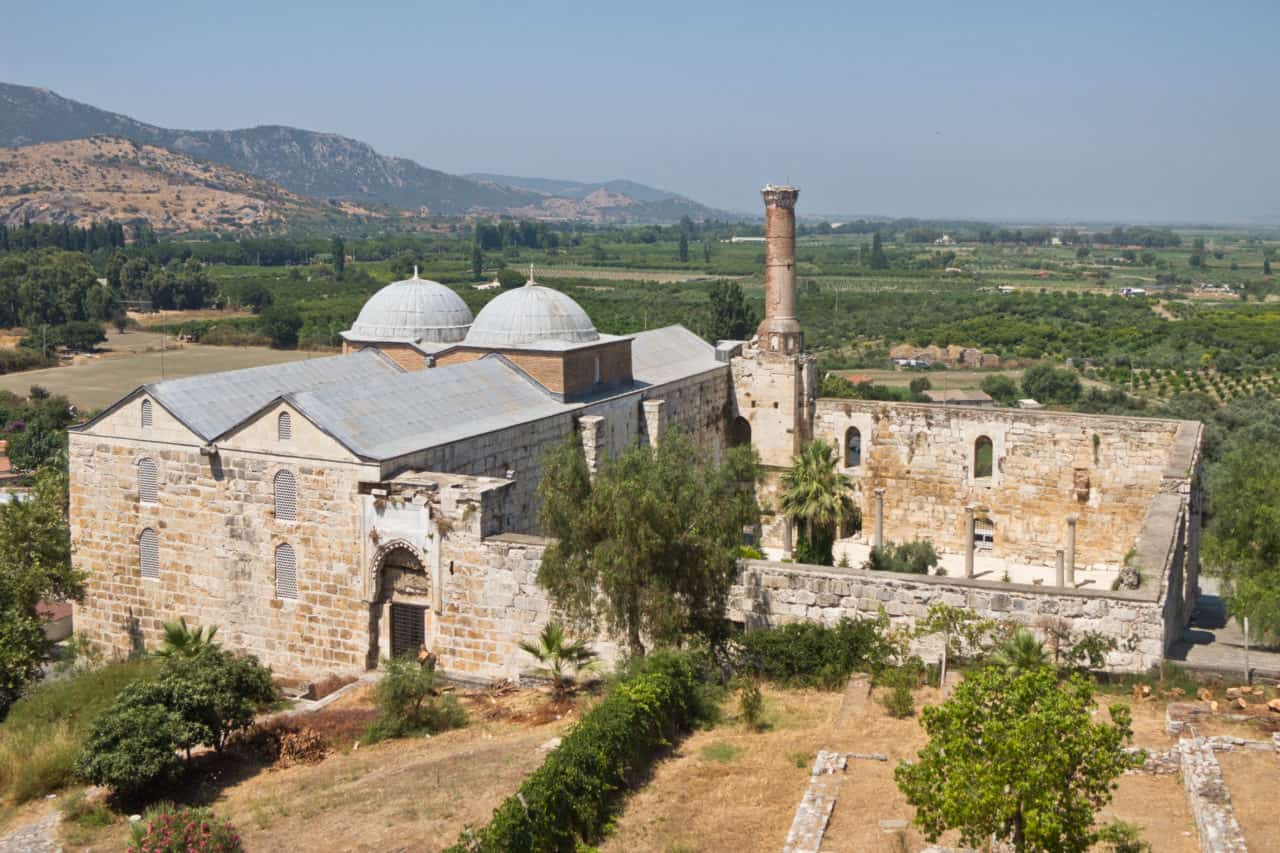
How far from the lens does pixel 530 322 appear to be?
2680 cm

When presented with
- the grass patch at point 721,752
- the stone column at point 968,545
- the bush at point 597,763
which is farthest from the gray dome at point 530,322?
the grass patch at point 721,752

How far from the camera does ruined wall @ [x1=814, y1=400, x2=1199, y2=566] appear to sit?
91.7 feet

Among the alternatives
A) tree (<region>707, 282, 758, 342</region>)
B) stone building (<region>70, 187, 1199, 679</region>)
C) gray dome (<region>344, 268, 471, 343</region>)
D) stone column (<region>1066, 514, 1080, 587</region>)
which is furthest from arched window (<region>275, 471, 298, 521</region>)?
tree (<region>707, 282, 758, 342</region>)

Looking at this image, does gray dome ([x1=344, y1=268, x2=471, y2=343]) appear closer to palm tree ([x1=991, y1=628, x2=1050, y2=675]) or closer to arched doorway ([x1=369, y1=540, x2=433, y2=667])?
arched doorway ([x1=369, y1=540, x2=433, y2=667])

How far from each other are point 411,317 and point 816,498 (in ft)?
33.5

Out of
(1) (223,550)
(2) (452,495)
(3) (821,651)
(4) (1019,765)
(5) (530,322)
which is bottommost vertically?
(3) (821,651)

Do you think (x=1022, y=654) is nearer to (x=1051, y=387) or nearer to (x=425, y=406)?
(x=425, y=406)

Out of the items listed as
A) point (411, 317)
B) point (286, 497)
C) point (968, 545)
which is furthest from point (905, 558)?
point (286, 497)

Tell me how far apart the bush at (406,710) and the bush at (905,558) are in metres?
12.5

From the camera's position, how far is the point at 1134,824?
12.1m

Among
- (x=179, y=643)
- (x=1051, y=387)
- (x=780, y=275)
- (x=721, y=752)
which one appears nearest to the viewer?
(x=721, y=752)

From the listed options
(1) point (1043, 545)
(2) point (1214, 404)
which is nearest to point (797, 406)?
(1) point (1043, 545)

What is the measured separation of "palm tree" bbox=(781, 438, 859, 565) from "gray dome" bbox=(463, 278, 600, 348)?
553cm

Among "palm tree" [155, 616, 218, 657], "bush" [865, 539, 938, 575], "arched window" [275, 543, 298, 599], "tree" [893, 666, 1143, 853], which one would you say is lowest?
"bush" [865, 539, 938, 575]
